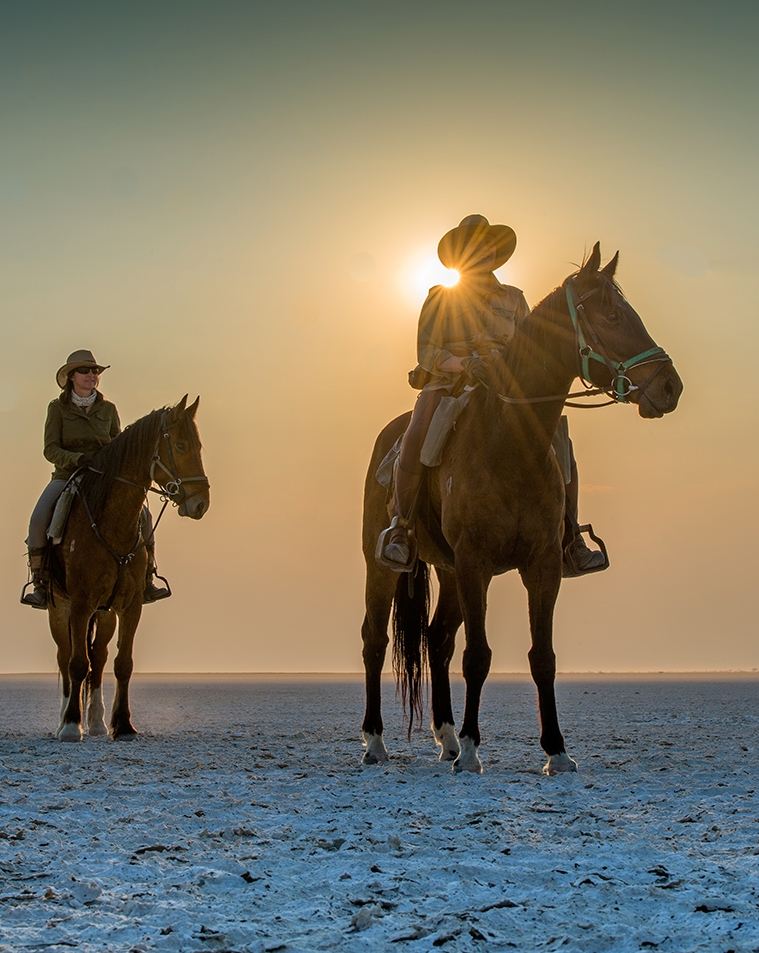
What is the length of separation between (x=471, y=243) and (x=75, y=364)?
17.1 feet

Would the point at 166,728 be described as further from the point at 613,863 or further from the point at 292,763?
the point at 613,863

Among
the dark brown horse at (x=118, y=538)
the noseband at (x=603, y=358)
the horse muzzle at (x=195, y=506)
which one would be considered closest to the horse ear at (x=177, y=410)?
the dark brown horse at (x=118, y=538)

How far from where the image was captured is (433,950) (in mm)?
2973

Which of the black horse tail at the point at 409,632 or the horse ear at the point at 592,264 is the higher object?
the horse ear at the point at 592,264

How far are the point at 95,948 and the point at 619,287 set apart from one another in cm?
593

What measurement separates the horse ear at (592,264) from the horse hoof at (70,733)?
6867 mm

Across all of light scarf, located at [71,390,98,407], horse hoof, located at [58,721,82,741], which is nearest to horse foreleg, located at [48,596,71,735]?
horse hoof, located at [58,721,82,741]

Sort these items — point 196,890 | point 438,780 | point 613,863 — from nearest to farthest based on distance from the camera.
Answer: point 196,890 < point 613,863 < point 438,780

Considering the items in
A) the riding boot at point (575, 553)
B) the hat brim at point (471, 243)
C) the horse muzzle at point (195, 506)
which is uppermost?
the hat brim at point (471, 243)

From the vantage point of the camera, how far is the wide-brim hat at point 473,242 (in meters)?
8.94

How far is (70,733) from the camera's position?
10047 mm

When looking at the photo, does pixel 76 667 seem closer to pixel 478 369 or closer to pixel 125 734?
pixel 125 734

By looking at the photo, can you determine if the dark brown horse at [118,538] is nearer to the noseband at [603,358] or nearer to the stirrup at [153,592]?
the stirrup at [153,592]

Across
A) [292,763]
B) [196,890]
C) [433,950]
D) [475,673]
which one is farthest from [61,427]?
[433,950]
